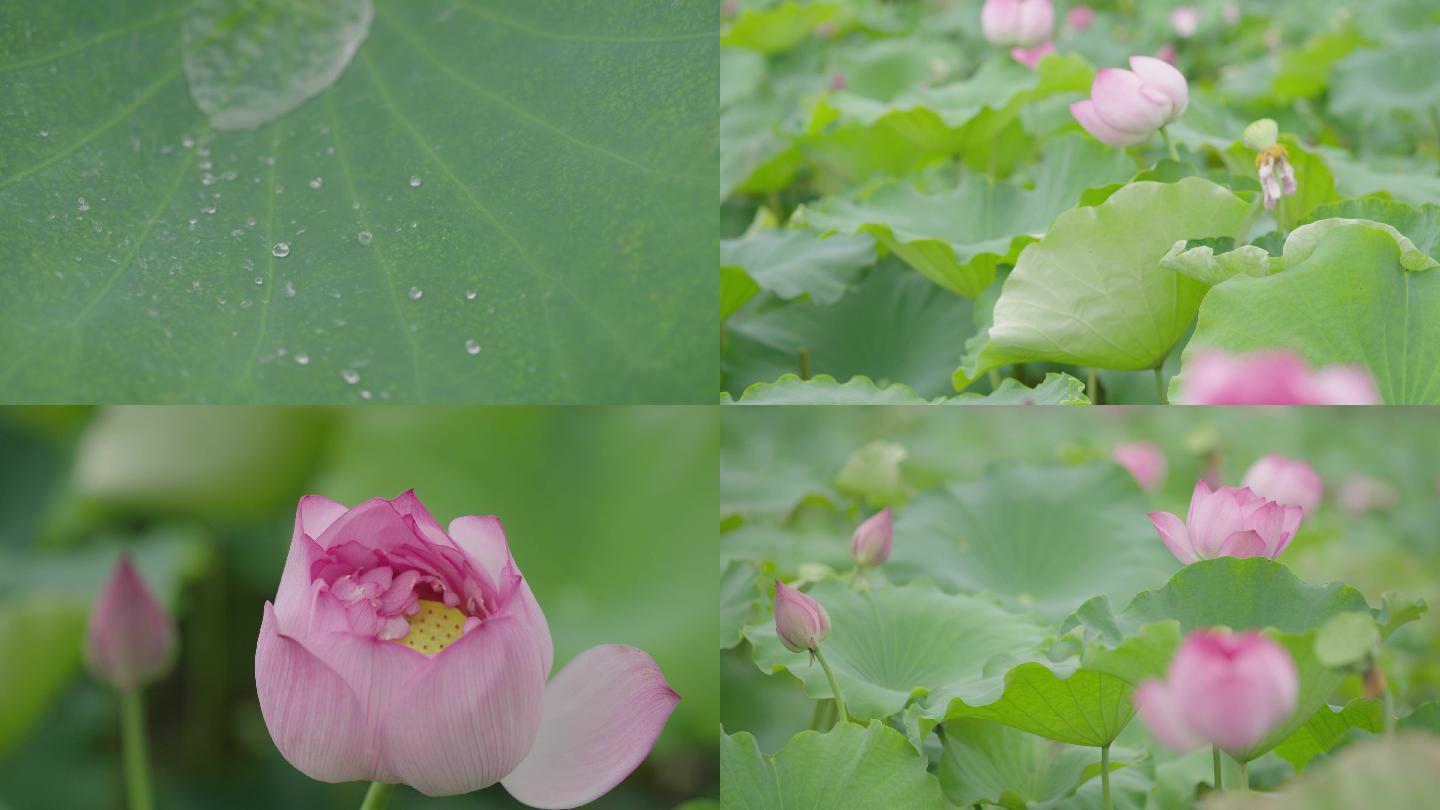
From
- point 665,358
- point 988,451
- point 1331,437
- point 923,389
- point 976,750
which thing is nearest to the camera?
point 976,750

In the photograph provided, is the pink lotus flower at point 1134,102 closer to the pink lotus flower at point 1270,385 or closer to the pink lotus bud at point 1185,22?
the pink lotus flower at point 1270,385

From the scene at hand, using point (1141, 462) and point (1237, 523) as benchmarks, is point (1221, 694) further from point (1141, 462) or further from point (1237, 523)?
point (1141, 462)

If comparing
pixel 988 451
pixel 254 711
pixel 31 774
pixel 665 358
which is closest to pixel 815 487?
pixel 665 358

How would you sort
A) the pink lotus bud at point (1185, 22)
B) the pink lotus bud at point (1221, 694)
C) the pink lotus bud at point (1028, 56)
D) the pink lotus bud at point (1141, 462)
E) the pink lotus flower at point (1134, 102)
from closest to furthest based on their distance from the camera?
1. the pink lotus bud at point (1221, 694)
2. the pink lotus flower at point (1134, 102)
3. the pink lotus bud at point (1141, 462)
4. the pink lotus bud at point (1028, 56)
5. the pink lotus bud at point (1185, 22)

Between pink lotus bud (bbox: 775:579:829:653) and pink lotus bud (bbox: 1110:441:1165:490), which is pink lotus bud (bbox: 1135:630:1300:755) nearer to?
pink lotus bud (bbox: 775:579:829:653)

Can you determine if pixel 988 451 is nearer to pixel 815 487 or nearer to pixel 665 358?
pixel 815 487

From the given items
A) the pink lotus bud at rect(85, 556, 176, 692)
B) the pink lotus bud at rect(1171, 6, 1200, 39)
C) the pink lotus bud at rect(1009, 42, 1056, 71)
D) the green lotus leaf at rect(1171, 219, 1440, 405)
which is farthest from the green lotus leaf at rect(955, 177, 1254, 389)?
the pink lotus bud at rect(1171, 6, 1200, 39)

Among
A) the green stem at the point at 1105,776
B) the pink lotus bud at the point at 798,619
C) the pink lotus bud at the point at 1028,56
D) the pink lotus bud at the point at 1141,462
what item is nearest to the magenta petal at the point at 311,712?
the pink lotus bud at the point at 798,619
